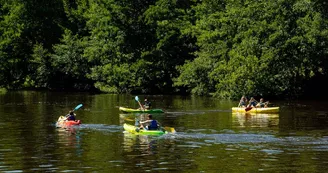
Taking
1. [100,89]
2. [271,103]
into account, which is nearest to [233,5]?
Answer: [271,103]

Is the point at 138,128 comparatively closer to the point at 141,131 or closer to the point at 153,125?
the point at 141,131

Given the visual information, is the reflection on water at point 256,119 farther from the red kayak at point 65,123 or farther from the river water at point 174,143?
the red kayak at point 65,123

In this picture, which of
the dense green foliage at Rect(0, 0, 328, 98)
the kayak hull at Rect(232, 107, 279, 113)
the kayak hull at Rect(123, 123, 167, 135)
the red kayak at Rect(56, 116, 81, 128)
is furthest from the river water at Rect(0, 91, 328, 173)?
the dense green foliage at Rect(0, 0, 328, 98)

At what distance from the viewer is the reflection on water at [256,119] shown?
151 ft

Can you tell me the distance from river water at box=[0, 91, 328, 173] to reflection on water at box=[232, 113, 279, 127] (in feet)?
0.24

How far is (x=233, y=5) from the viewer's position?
78562mm

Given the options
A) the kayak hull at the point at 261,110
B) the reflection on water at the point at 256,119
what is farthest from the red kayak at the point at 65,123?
the kayak hull at the point at 261,110

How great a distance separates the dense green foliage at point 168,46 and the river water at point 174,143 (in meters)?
15.4

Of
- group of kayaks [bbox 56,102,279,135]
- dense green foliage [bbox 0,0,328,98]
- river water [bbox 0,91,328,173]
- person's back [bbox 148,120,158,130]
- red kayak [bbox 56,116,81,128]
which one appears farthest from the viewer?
dense green foliage [bbox 0,0,328,98]

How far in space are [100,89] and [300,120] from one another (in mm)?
45414

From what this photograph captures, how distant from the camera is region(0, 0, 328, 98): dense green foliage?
2852 inches

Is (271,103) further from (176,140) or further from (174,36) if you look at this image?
(176,140)

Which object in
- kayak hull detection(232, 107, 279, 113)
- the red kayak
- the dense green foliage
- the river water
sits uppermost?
the dense green foliage

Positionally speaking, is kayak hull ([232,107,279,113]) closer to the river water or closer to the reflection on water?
the reflection on water
